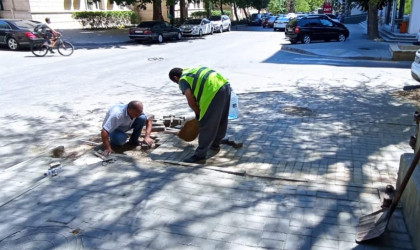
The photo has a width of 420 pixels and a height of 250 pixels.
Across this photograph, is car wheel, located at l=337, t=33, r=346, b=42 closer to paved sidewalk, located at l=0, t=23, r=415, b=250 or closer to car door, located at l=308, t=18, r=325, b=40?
car door, located at l=308, t=18, r=325, b=40

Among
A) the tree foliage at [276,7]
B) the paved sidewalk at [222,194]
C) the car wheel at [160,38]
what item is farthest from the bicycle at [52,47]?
the tree foliage at [276,7]

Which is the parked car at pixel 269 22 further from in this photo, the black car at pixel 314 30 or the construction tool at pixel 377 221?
the construction tool at pixel 377 221

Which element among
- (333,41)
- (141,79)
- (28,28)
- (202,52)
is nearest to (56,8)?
(28,28)

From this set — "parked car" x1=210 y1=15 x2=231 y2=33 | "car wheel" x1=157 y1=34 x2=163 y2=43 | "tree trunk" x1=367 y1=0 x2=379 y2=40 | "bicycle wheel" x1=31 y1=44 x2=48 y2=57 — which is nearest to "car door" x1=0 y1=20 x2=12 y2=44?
"bicycle wheel" x1=31 y1=44 x2=48 y2=57

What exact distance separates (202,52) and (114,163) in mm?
14237

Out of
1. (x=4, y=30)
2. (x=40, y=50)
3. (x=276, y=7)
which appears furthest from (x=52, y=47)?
(x=276, y=7)

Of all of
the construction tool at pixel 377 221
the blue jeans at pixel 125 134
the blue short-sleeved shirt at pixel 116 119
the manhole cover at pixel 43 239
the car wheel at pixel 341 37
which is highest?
the car wheel at pixel 341 37

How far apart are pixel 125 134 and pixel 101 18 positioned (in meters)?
30.9

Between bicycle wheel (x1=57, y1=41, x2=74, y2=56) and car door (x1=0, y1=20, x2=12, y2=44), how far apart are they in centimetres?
319

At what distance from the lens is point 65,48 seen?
18.2m

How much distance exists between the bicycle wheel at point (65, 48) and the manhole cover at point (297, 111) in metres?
13.0

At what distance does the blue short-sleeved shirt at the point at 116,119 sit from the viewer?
17.2ft

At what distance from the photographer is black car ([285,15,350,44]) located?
22.2 meters

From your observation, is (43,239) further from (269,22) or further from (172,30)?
(269,22)
